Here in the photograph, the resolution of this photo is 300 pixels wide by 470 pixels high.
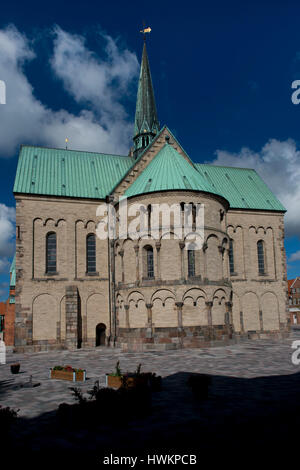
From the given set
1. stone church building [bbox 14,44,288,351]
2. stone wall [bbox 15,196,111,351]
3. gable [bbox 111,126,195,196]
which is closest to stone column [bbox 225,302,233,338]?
stone church building [bbox 14,44,288,351]

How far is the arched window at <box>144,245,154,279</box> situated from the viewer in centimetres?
3192

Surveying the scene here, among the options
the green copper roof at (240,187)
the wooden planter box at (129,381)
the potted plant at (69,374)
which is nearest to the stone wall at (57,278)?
the green copper roof at (240,187)

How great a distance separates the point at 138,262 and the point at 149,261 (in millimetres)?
907

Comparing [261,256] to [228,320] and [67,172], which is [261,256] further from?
[67,172]

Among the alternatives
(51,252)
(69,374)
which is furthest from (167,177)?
(69,374)

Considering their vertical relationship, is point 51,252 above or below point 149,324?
above

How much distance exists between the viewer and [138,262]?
105 feet

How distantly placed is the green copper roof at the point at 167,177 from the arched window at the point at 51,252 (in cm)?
800

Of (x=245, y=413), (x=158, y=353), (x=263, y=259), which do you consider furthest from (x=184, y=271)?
(x=245, y=413)

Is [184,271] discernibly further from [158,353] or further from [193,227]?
[158,353]

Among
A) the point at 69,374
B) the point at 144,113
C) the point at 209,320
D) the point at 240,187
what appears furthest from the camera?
the point at 144,113

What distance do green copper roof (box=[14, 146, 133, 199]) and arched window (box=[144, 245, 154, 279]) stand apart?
28.9 ft

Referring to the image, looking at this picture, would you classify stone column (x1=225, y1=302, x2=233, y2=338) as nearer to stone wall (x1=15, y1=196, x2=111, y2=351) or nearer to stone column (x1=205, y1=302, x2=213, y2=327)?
stone column (x1=205, y1=302, x2=213, y2=327)

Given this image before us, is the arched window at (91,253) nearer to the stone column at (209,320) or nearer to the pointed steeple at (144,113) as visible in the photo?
the stone column at (209,320)
